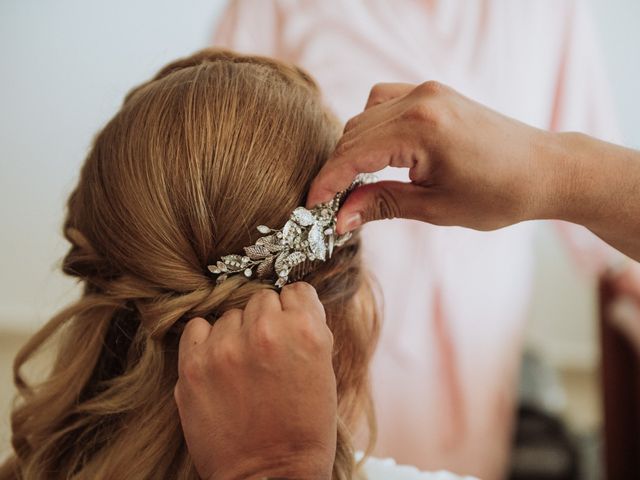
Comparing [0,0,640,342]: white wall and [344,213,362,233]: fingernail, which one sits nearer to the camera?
[344,213,362,233]: fingernail

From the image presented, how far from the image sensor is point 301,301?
1.87 ft

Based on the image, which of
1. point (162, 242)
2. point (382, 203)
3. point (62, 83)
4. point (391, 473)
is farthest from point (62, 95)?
point (391, 473)

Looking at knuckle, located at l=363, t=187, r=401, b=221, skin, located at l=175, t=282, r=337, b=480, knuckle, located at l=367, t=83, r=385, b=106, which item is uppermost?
knuckle, located at l=367, t=83, r=385, b=106

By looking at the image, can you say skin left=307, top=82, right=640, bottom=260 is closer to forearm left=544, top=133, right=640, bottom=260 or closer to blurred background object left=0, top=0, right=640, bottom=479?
forearm left=544, top=133, right=640, bottom=260

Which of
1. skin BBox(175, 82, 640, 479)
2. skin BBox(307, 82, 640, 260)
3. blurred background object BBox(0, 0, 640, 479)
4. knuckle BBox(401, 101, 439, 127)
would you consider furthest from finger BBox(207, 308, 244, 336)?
blurred background object BBox(0, 0, 640, 479)

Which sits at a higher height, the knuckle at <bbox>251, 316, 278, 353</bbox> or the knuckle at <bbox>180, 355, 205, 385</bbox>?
the knuckle at <bbox>251, 316, 278, 353</bbox>

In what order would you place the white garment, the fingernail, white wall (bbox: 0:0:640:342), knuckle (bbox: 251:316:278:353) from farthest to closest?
white wall (bbox: 0:0:640:342)
the white garment
the fingernail
knuckle (bbox: 251:316:278:353)

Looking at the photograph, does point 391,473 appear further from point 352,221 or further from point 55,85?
point 55,85

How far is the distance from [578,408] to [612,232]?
54.8 inches

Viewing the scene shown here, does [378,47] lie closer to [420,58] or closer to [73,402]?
[420,58]

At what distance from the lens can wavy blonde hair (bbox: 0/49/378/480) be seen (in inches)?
24.5

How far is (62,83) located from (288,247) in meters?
0.94

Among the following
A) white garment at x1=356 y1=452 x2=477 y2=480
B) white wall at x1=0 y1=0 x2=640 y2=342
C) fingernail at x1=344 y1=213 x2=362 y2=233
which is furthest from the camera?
white wall at x1=0 y1=0 x2=640 y2=342

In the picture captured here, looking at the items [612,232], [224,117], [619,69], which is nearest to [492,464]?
[612,232]
